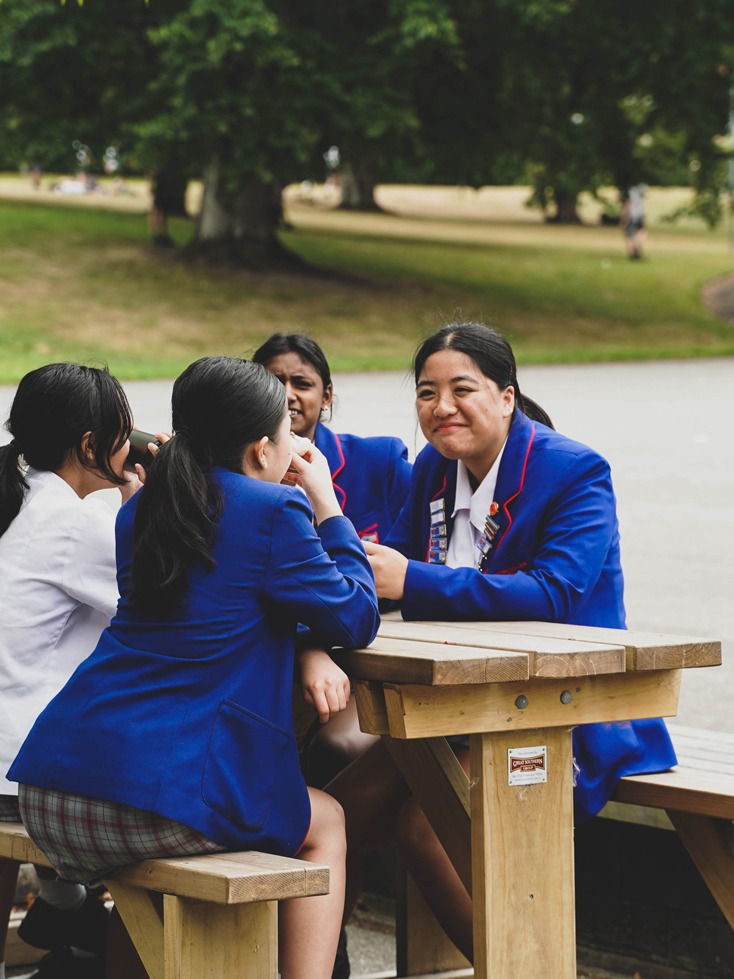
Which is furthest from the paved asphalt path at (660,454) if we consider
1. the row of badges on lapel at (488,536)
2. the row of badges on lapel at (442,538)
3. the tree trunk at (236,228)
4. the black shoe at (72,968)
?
the tree trunk at (236,228)

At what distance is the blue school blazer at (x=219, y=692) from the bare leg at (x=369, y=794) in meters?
0.68

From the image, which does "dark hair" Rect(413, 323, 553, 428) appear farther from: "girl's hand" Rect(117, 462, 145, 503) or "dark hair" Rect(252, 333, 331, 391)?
"dark hair" Rect(252, 333, 331, 391)

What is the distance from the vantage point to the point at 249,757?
3014 mm

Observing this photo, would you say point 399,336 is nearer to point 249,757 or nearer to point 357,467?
point 357,467

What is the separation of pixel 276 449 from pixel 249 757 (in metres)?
0.66

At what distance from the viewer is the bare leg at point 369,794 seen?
379 cm

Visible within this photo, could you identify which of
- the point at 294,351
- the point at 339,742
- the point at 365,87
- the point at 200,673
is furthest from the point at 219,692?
A: the point at 365,87

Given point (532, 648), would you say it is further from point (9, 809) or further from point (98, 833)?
point (9, 809)

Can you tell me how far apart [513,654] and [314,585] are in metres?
0.42

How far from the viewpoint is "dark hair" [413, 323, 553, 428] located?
384cm

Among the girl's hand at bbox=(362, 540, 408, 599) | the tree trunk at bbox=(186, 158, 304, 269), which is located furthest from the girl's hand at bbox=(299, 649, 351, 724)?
the tree trunk at bbox=(186, 158, 304, 269)

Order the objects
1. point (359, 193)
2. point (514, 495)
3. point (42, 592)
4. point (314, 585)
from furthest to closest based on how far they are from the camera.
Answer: point (359, 193) < point (514, 495) < point (42, 592) < point (314, 585)

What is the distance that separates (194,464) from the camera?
10.1 feet

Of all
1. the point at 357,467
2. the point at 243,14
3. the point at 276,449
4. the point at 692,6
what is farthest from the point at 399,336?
the point at 276,449
